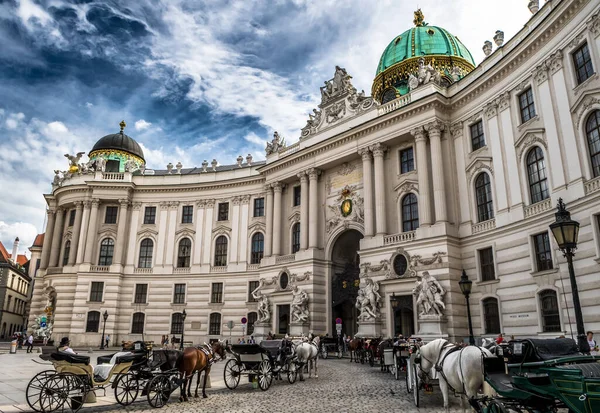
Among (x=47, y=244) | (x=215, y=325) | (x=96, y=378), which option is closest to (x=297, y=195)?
(x=215, y=325)

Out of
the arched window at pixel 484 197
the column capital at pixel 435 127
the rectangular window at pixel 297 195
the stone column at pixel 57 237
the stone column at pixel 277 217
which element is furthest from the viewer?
the stone column at pixel 57 237

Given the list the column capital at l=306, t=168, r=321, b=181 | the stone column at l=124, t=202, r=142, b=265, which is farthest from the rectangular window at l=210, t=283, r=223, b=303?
the column capital at l=306, t=168, r=321, b=181

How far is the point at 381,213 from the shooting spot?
1315 inches

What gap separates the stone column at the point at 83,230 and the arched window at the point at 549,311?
137 ft

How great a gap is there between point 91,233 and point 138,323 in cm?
1057

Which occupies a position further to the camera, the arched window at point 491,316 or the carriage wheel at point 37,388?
the arched window at point 491,316

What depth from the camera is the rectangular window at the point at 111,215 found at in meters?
49.0

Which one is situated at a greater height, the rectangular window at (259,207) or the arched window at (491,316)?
the rectangular window at (259,207)

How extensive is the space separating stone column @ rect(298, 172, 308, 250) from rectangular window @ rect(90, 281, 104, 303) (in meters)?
21.9

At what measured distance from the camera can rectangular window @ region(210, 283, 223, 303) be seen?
149 ft

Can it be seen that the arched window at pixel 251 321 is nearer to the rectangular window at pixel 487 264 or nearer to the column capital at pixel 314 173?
the column capital at pixel 314 173

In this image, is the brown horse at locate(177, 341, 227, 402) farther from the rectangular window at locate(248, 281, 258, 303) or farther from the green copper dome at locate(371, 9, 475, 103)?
the green copper dome at locate(371, 9, 475, 103)

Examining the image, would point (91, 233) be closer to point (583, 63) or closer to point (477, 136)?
point (477, 136)

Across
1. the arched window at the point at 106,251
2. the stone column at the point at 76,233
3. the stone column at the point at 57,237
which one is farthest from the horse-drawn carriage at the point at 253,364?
the stone column at the point at 57,237
